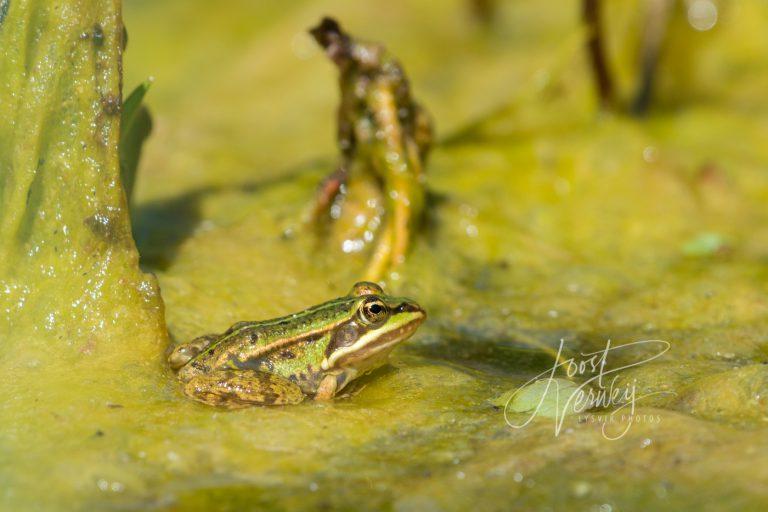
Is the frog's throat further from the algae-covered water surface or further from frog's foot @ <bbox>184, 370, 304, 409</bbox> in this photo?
frog's foot @ <bbox>184, 370, 304, 409</bbox>

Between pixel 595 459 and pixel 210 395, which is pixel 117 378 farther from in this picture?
pixel 595 459

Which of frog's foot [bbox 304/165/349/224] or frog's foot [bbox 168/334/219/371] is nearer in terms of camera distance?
frog's foot [bbox 168/334/219/371]

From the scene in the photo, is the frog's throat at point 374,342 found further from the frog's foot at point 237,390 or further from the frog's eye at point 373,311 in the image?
the frog's foot at point 237,390

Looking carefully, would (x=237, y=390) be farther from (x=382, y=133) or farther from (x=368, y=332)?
(x=382, y=133)

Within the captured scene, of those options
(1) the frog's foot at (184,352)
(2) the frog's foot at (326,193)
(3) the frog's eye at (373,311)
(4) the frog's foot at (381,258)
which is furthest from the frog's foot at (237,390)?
(2) the frog's foot at (326,193)

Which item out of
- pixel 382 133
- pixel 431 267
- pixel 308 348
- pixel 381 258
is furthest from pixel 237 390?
pixel 382 133

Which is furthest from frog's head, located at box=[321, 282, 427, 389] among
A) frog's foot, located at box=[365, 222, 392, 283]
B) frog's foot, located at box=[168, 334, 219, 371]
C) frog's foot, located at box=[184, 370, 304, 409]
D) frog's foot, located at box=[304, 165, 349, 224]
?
frog's foot, located at box=[304, 165, 349, 224]

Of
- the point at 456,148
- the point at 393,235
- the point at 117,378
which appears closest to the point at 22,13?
the point at 117,378
